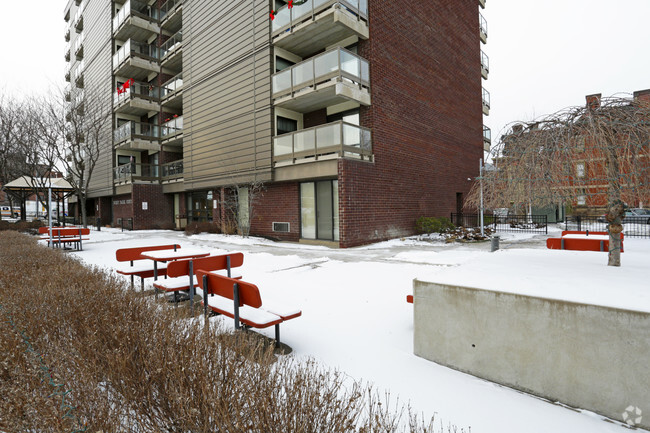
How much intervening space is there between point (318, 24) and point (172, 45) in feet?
55.9

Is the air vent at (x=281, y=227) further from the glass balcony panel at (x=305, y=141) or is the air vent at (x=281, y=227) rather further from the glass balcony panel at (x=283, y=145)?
the glass balcony panel at (x=305, y=141)

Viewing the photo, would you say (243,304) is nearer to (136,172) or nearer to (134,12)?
(136,172)

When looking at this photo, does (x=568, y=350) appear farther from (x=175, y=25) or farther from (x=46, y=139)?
(x=46, y=139)

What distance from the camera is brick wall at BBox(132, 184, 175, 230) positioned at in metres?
24.0

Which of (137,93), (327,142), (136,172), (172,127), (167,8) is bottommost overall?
(327,142)

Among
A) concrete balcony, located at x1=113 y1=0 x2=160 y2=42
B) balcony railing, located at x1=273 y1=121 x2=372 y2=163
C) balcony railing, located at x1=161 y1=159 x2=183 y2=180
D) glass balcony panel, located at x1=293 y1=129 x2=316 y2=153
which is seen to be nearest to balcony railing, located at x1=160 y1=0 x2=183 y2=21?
concrete balcony, located at x1=113 y1=0 x2=160 y2=42

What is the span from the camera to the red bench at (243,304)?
11.5 feet

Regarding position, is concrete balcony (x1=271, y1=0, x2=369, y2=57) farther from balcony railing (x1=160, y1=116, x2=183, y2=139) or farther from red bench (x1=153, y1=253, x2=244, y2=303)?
red bench (x1=153, y1=253, x2=244, y2=303)

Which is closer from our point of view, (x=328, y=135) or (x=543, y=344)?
(x=543, y=344)

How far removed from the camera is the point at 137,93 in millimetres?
25078

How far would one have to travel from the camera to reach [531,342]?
285 centimetres

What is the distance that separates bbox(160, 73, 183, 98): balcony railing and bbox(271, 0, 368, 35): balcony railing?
35.1ft

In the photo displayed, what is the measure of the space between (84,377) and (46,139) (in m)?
30.7

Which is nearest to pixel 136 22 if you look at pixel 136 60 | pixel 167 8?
pixel 167 8
